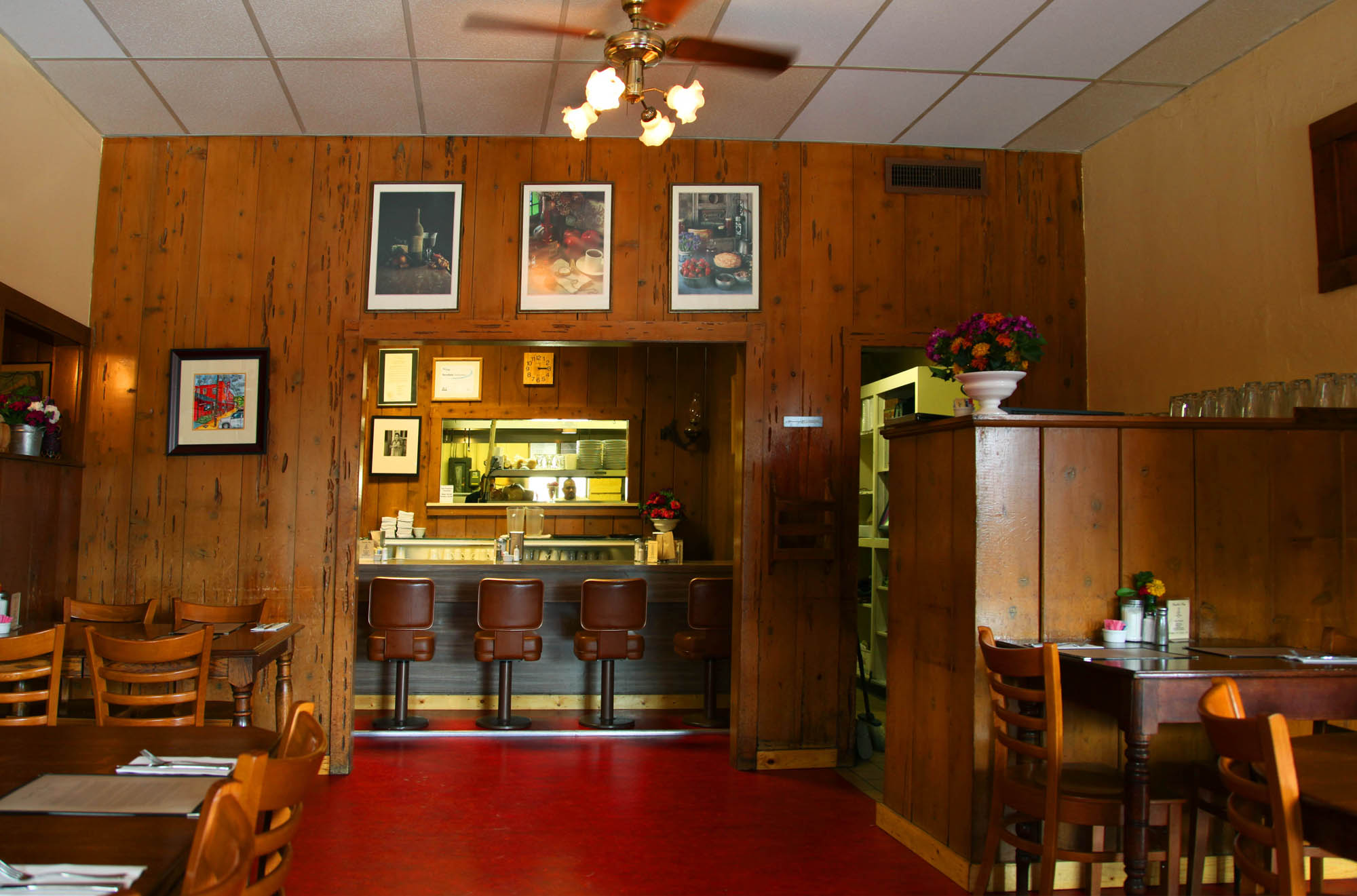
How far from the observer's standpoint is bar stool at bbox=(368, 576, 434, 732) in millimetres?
5836

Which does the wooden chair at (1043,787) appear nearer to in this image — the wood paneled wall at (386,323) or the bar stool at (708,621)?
the wood paneled wall at (386,323)

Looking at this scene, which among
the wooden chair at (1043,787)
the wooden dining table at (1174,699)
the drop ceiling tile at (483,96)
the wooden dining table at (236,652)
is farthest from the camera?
the drop ceiling tile at (483,96)

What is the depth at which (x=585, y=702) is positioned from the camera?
6562 mm

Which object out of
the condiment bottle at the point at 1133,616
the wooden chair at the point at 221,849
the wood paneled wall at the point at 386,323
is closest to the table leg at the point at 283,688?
the wood paneled wall at the point at 386,323

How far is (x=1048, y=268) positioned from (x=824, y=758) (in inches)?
125

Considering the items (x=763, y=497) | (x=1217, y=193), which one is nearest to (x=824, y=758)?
(x=763, y=497)

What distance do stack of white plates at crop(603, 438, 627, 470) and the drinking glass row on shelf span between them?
5.20m

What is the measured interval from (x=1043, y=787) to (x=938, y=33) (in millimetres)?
3192

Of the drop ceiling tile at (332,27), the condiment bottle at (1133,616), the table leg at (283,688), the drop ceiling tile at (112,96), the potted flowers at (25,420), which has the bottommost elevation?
the table leg at (283,688)

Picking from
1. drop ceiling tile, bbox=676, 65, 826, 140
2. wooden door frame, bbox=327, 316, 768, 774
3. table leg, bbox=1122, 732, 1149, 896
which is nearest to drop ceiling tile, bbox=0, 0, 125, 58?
wooden door frame, bbox=327, 316, 768, 774

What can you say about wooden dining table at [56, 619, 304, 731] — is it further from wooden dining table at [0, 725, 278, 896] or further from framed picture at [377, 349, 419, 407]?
framed picture at [377, 349, 419, 407]

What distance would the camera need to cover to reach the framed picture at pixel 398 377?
27.5 ft

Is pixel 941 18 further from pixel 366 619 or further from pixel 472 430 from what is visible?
pixel 472 430

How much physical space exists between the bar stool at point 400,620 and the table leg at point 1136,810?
4.19 meters
